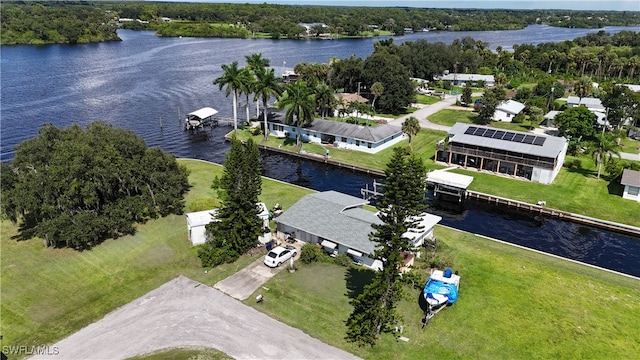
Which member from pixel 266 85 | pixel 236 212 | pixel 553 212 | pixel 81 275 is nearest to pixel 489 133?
pixel 553 212

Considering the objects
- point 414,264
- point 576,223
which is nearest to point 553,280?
point 414,264

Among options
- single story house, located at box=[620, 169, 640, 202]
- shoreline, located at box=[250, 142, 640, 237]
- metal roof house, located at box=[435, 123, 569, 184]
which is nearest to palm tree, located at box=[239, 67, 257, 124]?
shoreline, located at box=[250, 142, 640, 237]

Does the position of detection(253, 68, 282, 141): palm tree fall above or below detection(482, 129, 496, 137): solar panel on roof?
above

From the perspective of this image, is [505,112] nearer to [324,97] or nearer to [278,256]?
[324,97]

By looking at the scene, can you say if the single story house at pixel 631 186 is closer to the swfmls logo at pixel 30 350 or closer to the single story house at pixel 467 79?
the swfmls logo at pixel 30 350

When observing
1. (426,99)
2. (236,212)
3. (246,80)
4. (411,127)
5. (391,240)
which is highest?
(246,80)

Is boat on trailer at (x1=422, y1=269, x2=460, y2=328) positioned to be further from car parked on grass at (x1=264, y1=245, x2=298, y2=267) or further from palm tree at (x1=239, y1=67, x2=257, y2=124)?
palm tree at (x1=239, y1=67, x2=257, y2=124)
